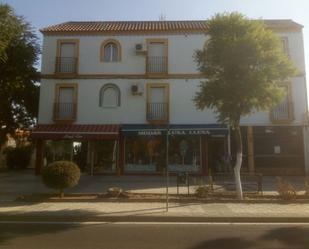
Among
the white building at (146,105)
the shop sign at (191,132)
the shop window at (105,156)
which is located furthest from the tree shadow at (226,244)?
the shop window at (105,156)

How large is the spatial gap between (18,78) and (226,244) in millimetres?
23426

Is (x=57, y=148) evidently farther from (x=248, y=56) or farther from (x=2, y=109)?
(x=248, y=56)

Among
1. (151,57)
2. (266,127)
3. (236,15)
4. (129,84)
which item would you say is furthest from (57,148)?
(236,15)

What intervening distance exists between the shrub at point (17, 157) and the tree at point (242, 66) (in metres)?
23.4

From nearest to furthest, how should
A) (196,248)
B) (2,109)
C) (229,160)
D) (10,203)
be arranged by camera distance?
(196,248) → (10,203) → (229,160) → (2,109)

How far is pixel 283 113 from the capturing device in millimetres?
25219

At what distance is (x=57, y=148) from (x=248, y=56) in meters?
15.4

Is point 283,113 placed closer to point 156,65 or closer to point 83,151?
point 156,65

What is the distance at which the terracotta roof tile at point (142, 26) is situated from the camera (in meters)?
26.2

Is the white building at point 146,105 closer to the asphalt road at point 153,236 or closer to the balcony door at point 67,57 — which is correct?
the balcony door at point 67,57

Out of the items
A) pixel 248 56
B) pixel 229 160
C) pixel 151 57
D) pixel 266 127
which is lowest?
pixel 229 160

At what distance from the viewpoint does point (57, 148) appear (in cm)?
2570

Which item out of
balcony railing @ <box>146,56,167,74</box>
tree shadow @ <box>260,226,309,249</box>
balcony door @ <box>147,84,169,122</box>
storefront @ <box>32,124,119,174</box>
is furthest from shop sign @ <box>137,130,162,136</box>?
tree shadow @ <box>260,226,309,249</box>

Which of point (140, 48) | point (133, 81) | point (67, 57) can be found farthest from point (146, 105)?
point (67, 57)
